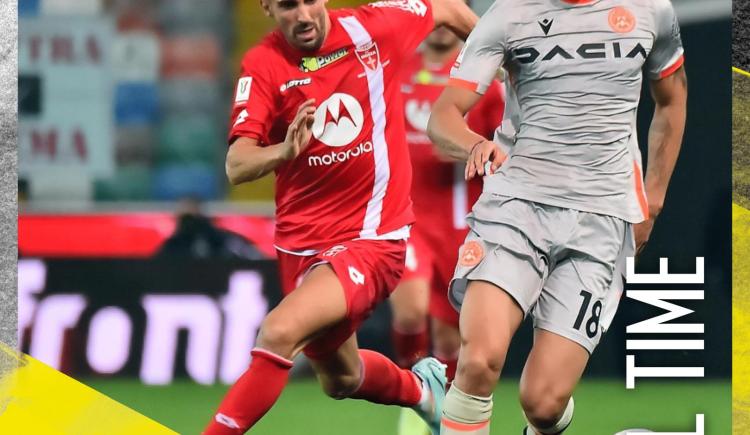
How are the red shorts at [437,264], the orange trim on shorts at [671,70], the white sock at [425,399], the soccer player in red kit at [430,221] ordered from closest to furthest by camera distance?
the orange trim on shorts at [671,70] < the white sock at [425,399] < the soccer player in red kit at [430,221] < the red shorts at [437,264]

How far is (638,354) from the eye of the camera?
459cm

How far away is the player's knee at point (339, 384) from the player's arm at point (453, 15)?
4.04 feet

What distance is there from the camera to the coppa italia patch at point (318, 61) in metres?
4.19

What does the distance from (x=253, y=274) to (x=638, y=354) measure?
155cm

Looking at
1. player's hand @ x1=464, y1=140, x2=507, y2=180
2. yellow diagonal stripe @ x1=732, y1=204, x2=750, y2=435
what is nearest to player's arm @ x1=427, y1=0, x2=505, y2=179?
player's hand @ x1=464, y1=140, x2=507, y2=180

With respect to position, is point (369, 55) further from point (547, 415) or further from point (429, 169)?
point (547, 415)

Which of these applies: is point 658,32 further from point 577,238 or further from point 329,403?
point 329,403

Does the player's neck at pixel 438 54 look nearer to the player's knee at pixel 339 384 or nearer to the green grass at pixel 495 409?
the green grass at pixel 495 409

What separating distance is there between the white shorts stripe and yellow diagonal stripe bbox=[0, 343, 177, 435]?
1.19m

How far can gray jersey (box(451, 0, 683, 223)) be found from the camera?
12.7ft

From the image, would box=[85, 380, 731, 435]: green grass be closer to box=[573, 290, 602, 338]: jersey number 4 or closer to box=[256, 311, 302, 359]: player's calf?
box=[573, 290, 602, 338]: jersey number 4

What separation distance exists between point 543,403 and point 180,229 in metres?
1.94

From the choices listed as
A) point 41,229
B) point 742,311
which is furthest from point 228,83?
point 742,311

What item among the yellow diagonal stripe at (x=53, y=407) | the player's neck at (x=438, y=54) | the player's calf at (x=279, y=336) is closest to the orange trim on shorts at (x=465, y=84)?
the player's calf at (x=279, y=336)
